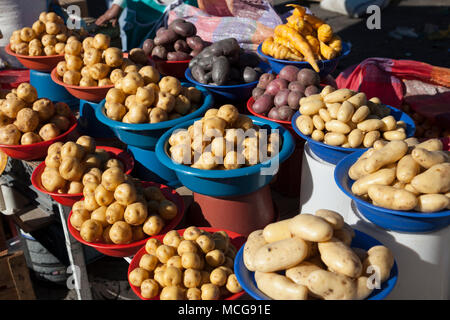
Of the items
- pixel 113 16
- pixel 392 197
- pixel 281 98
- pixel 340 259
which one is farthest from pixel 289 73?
pixel 113 16

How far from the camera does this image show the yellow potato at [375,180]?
1.57 m

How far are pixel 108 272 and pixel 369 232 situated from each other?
195 centimetres

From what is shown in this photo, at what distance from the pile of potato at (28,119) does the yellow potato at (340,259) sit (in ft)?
5.81

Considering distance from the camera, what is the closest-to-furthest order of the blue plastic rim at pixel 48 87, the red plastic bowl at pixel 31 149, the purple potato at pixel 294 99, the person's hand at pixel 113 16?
the purple potato at pixel 294 99 → the red plastic bowl at pixel 31 149 → the blue plastic rim at pixel 48 87 → the person's hand at pixel 113 16

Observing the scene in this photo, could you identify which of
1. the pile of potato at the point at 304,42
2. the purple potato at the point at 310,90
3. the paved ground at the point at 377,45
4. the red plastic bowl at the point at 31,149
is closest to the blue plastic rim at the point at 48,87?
the red plastic bowl at the point at 31,149

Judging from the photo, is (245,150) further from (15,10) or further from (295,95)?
(15,10)

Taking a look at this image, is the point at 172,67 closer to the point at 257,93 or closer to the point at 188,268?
the point at 257,93

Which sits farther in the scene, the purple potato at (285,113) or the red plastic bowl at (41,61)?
the red plastic bowl at (41,61)

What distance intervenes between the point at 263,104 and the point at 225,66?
397 millimetres

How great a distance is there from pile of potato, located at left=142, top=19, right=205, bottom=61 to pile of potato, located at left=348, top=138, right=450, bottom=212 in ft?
6.13

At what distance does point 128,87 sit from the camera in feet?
7.81

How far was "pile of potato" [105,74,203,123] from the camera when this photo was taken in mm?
2268

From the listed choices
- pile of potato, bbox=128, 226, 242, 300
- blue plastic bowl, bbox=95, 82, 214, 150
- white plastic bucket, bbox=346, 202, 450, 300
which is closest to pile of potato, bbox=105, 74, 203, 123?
blue plastic bowl, bbox=95, 82, 214, 150

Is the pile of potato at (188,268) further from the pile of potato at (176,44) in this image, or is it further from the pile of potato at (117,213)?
the pile of potato at (176,44)
